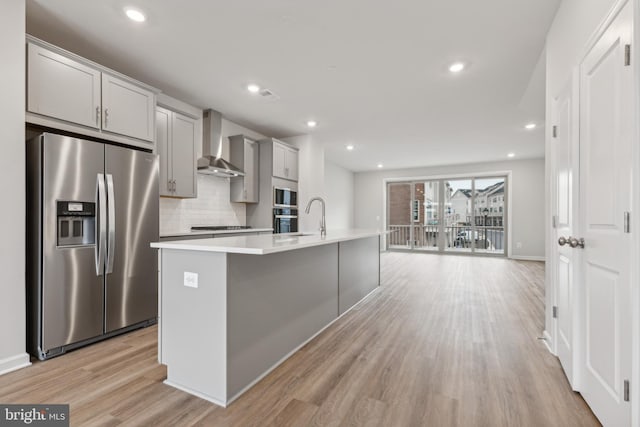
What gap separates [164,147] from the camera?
11.9 ft

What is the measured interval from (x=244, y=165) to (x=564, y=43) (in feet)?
13.5

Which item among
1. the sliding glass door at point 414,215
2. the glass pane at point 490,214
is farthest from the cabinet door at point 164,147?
the glass pane at point 490,214

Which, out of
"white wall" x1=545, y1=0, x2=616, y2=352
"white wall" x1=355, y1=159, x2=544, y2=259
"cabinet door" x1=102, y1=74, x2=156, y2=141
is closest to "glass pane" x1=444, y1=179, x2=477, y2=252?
"white wall" x1=355, y1=159, x2=544, y2=259

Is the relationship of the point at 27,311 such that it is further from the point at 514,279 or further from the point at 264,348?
the point at 514,279

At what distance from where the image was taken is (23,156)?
2.19 m

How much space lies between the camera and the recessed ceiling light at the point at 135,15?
2.31 metres

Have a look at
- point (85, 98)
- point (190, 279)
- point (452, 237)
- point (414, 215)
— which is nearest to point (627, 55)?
point (190, 279)

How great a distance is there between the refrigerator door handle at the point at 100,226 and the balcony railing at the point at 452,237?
6.48m

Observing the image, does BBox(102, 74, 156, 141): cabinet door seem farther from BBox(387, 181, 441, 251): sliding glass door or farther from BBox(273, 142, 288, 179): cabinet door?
BBox(387, 181, 441, 251): sliding glass door

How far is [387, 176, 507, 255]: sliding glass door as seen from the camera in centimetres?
834

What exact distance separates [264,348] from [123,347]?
138 centimetres

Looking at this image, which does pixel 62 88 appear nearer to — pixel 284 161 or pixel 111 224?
pixel 111 224

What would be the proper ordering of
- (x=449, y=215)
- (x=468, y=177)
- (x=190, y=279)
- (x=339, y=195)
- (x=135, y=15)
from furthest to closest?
(x=339, y=195)
(x=449, y=215)
(x=468, y=177)
(x=135, y=15)
(x=190, y=279)

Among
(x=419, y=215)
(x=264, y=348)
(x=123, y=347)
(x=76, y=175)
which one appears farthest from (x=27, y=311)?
(x=419, y=215)
